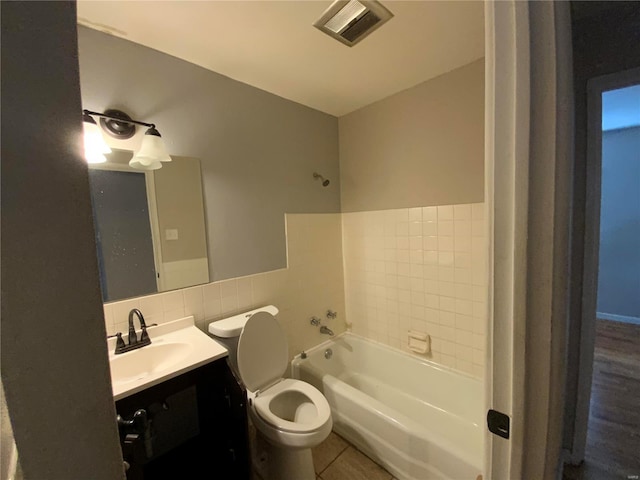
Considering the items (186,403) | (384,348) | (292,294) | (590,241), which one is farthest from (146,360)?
(590,241)

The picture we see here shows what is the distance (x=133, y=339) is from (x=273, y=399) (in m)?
0.86

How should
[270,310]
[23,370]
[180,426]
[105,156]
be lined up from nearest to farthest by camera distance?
1. [23,370]
2. [105,156]
3. [180,426]
4. [270,310]

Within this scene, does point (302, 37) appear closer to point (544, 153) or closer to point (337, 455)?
point (544, 153)

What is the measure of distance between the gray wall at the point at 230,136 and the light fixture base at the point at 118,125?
48 millimetres

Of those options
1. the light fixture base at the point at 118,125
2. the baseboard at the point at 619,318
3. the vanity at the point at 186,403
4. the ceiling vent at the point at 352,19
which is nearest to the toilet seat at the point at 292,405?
the vanity at the point at 186,403

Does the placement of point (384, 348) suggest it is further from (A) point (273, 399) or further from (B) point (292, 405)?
(A) point (273, 399)

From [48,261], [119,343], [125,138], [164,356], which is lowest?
[164,356]

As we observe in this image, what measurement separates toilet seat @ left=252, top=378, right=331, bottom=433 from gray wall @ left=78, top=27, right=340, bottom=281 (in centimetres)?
80

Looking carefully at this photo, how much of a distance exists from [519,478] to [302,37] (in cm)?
191

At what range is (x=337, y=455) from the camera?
1.69m

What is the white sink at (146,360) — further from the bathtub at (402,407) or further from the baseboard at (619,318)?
the baseboard at (619,318)

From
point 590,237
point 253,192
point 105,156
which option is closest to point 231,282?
point 253,192

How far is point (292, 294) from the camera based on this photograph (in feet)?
6.96

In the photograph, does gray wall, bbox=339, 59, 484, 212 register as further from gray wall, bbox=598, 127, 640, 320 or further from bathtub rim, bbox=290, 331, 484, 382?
gray wall, bbox=598, 127, 640, 320
